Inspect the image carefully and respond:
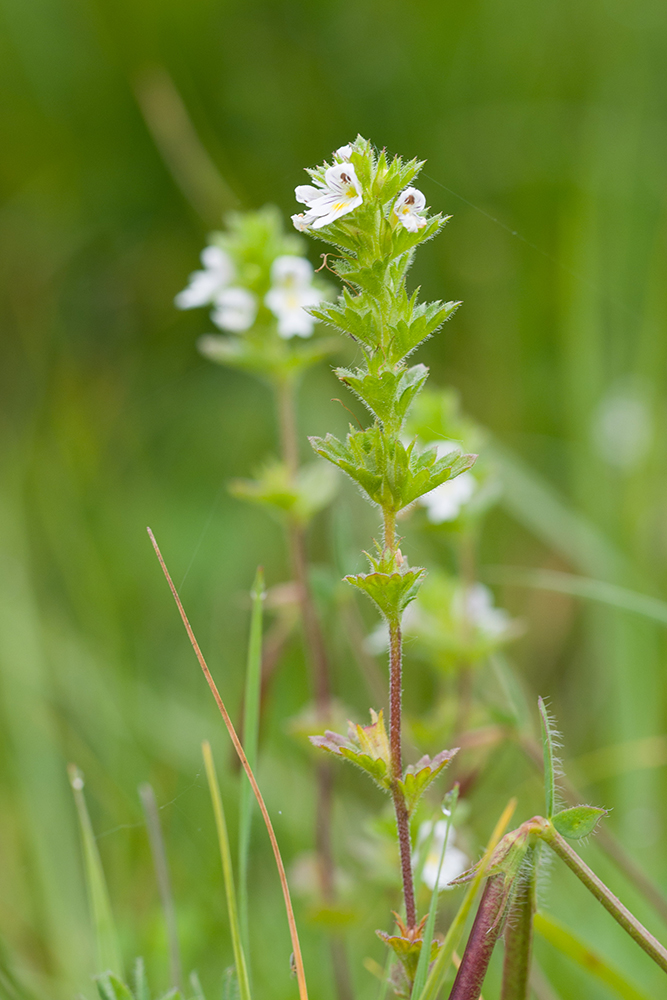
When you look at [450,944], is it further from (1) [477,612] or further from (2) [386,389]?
(1) [477,612]

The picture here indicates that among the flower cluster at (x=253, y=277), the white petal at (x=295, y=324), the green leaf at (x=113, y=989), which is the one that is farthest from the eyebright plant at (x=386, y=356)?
the flower cluster at (x=253, y=277)

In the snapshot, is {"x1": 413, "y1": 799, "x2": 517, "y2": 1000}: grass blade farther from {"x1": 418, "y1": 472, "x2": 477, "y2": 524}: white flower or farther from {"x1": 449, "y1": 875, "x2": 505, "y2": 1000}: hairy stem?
{"x1": 418, "y1": 472, "x2": 477, "y2": 524}: white flower

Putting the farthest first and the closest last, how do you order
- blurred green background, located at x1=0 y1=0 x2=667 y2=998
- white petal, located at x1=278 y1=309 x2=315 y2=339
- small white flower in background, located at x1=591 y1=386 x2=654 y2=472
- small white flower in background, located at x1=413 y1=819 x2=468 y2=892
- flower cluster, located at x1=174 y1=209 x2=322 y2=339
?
small white flower in background, located at x1=591 y1=386 x2=654 y2=472
blurred green background, located at x1=0 y1=0 x2=667 y2=998
flower cluster, located at x1=174 y1=209 x2=322 y2=339
white petal, located at x1=278 y1=309 x2=315 y2=339
small white flower in background, located at x1=413 y1=819 x2=468 y2=892

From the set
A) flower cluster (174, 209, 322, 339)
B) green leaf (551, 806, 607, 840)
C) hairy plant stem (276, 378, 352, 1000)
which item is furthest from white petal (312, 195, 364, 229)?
hairy plant stem (276, 378, 352, 1000)

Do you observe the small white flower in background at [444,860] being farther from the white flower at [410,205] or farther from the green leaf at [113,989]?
the white flower at [410,205]

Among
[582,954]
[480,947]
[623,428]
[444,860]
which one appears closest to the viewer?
[480,947]

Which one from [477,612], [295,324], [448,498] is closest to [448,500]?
[448,498]
